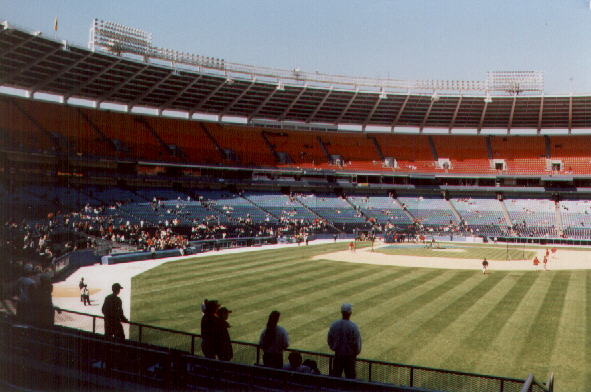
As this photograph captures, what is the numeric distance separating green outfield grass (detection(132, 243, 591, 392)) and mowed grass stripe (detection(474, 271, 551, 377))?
0.10 feet

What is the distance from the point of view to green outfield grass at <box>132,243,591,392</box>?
14250mm

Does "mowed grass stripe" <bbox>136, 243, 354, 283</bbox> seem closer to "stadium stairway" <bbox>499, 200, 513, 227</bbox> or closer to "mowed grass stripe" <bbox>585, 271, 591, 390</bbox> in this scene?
"mowed grass stripe" <bbox>585, 271, 591, 390</bbox>

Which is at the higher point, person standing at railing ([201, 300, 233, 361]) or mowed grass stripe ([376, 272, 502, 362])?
person standing at railing ([201, 300, 233, 361])

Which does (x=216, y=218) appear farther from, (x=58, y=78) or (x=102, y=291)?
(x=102, y=291)

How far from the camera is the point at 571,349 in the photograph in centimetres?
1484

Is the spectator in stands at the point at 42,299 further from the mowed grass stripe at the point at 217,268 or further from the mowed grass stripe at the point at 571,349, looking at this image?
the mowed grass stripe at the point at 217,268

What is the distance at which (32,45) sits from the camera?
150 ft

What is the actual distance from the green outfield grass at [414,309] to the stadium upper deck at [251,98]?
94.5 ft

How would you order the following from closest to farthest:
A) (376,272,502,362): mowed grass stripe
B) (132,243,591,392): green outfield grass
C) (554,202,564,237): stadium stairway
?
(132,243,591,392): green outfield grass, (376,272,502,362): mowed grass stripe, (554,202,564,237): stadium stairway

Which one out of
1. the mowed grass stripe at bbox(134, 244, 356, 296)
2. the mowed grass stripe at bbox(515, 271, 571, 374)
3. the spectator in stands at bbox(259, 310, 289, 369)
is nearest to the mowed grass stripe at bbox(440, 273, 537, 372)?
the mowed grass stripe at bbox(515, 271, 571, 374)

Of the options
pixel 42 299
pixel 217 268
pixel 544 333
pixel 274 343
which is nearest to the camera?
pixel 274 343

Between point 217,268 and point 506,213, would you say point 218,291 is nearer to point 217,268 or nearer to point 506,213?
point 217,268

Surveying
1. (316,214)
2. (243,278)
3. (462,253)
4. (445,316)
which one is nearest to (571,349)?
(445,316)

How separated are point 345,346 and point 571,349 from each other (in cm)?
950
